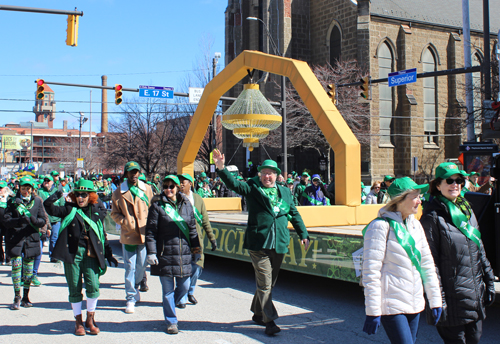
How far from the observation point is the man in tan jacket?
6758mm

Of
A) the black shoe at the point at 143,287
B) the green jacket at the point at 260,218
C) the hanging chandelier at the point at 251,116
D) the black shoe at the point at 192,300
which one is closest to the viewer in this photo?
the green jacket at the point at 260,218

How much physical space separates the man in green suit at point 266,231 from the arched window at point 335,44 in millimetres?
31510

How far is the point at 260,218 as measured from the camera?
5.59 metres

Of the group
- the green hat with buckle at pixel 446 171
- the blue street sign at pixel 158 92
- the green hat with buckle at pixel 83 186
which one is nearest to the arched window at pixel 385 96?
the blue street sign at pixel 158 92

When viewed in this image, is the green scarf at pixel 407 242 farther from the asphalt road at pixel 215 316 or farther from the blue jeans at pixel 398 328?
the asphalt road at pixel 215 316

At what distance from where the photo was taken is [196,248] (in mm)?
5832

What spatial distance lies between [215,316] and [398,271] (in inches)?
131

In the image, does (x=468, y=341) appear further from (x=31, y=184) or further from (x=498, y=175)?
(x=31, y=184)

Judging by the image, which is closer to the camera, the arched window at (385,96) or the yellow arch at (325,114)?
the yellow arch at (325,114)

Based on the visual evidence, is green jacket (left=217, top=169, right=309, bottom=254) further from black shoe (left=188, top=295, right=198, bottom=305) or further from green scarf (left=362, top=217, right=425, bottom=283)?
green scarf (left=362, top=217, right=425, bottom=283)

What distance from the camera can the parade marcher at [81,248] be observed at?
5.44 meters

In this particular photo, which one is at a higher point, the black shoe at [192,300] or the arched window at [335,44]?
the arched window at [335,44]

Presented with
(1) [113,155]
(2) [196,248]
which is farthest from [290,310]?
(1) [113,155]

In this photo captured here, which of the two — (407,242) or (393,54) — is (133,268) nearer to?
(407,242)
